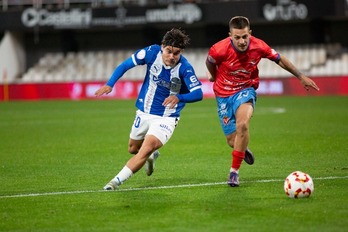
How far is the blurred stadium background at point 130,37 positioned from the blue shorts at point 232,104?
22900 mm

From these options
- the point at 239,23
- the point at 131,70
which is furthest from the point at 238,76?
the point at 131,70

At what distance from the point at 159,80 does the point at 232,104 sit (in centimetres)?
101

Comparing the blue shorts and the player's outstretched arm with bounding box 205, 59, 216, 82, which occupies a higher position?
the player's outstretched arm with bounding box 205, 59, 216, 82

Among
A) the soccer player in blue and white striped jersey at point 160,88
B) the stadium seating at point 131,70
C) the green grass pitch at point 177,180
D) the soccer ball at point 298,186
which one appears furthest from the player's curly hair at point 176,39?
the stadium seating at point 131,70

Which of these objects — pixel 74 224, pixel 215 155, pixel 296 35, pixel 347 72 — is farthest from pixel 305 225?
pixel 296 35

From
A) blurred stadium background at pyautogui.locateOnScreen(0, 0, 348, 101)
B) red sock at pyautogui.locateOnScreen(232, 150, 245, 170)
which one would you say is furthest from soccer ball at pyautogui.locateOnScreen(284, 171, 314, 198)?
blurred stadium background at pyautogui.locateOnScreen(0, 0, 348, 101)

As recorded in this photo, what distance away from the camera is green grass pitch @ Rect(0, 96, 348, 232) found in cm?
786

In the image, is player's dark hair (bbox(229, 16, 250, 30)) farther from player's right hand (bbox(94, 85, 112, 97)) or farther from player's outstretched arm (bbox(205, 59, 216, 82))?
player's right hand (bbox(94, 85, 112, 97))

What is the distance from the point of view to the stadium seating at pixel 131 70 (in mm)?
36062

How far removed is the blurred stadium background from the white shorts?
23.3 meters

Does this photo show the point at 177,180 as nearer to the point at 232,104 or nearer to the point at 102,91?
the point at 232,104

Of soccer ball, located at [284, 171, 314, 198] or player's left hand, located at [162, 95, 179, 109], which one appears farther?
player's left hand, located at [162, 95, 179, 109]

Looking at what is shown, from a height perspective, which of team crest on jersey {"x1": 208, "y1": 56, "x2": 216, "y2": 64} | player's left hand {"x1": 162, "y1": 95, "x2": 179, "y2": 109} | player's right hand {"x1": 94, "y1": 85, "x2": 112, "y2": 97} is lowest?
player's left hand {"x1": 162, "y1": 95, "x2": 179, "y2": 109}

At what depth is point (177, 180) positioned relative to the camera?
11.0 metres
